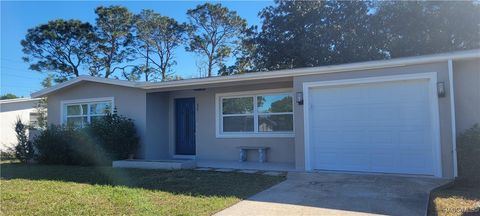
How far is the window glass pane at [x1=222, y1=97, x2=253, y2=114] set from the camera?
39.8 ft

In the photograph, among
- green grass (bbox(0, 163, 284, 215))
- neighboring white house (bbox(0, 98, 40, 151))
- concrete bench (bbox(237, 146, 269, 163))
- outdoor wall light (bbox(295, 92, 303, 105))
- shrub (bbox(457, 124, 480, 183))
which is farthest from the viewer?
neighboring white house (bbox(0, 98, 40, 151))

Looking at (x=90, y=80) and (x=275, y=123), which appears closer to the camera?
(x=275, y=123)

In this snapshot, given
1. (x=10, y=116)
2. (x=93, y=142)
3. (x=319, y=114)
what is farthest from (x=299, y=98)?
(x=10, y=116)

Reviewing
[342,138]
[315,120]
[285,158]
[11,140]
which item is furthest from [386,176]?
[11,140]

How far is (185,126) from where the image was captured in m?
13.5

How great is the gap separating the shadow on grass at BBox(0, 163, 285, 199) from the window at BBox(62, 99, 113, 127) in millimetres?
2727

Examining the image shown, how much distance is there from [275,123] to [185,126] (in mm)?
3419

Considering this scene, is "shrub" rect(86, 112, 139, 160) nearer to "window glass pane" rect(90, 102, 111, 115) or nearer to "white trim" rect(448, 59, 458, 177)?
"window glass pane" rect(90, 102, 111, 115)

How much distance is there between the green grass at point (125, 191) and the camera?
6.23 meters

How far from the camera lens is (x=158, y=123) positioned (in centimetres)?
1317

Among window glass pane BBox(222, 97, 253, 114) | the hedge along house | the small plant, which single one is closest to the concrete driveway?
the hedge along house

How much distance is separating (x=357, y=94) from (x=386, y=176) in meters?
1.98

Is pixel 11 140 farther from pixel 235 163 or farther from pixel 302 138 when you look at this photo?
pixel 302 138

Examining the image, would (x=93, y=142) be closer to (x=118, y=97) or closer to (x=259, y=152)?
(x=118, y=97)
